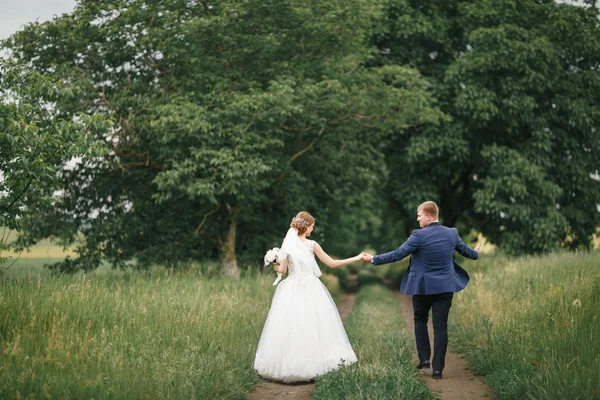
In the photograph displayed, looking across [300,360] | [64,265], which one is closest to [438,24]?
[64,265]

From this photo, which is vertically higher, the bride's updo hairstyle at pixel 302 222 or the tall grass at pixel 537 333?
the bride's updo hairstyle at pixel 302 222

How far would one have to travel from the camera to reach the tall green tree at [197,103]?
1484 cm

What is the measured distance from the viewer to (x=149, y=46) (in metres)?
16.0

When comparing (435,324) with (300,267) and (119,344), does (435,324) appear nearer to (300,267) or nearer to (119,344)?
(300,267)

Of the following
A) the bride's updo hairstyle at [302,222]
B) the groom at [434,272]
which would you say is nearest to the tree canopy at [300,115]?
the bride's updo hairstyle at [302,222]

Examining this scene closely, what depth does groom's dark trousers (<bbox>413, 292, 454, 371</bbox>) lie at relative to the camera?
763 centimetres

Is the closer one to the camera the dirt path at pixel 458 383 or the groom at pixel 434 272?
the dirt path at pixel 458 383

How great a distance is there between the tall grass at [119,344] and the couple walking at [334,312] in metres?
0.56

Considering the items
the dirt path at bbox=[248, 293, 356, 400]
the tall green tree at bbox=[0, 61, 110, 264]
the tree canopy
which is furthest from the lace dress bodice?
the tree canopy

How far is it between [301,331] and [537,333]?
128 inches

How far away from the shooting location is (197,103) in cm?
1566

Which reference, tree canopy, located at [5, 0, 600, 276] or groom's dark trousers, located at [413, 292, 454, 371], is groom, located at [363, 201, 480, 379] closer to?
groom's dark trousers, located at [413, 292, 454, 371]

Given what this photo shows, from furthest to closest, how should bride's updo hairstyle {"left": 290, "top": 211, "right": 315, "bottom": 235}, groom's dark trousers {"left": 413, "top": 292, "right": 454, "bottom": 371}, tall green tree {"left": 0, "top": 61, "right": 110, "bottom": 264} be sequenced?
tall green tree {"left": 0, "top": 61, "right": 110, "bottom": 264} → bride's updo hairstyle {"left": 290, "top": 211, "right": 315, "bottom": 235} → groom's dark trousers {"left": 413, "top": 292, "right": 454, "bottom": 371}

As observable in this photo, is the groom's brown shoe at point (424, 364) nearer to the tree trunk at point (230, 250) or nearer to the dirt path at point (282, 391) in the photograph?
the dirt path at point (282, 391)
